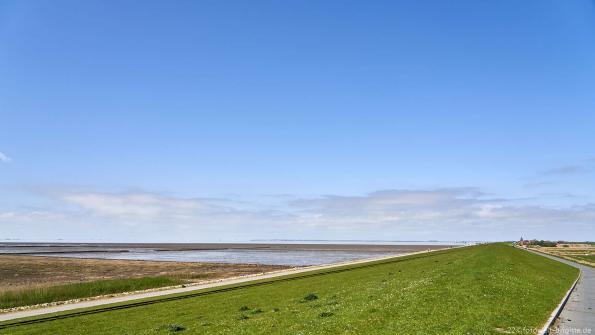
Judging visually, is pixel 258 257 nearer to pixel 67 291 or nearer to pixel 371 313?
pixel 67 291

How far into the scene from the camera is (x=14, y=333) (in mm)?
23578

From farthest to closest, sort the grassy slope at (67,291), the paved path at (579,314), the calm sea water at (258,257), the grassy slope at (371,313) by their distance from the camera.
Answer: the calm sea water at (258,257) → the grassy slope at (67,291) → the paved path at (579,314) → the grassy slope at (371,313)

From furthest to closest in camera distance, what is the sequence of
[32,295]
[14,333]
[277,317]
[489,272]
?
[32,295] < [489,272] < [14,333] < [277,317]

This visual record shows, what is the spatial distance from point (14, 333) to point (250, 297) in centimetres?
1571

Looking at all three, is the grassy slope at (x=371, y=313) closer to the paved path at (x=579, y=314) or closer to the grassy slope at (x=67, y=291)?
the paved path at (x=579, y=314)

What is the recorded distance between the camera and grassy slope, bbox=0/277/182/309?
4106cm

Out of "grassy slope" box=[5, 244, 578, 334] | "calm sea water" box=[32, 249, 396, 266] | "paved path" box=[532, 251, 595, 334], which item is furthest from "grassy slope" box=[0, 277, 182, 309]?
"calm sea water" box=[32, 249, 396, 266]

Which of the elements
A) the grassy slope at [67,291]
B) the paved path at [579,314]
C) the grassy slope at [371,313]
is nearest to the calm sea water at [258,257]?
the grassy slope at [67,291]

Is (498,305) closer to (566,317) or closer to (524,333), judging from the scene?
(566,317)

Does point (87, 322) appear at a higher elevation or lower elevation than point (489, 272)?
lower

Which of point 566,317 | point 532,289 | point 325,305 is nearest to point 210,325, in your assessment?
point 325,305

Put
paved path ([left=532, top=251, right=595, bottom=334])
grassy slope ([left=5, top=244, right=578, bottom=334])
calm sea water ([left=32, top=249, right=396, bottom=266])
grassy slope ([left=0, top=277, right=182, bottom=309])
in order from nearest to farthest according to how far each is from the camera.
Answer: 1. grassy slope ([left=5, top=244, right=578, bottom=334])
2. paved path ([left=532, top=251, right=595, bottom=334])
3. grassy slope ([left=0, top=277, right=182, bottom=309])
4. calm sea water ([left=32, top=249, right=396, bottom=266])

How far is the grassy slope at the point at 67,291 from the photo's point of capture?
4106 centimetres

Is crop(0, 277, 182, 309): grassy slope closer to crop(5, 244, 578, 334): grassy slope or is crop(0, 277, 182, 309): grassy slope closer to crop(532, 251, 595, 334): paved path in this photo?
crop(5, 244, 578, 334): grassy slope
